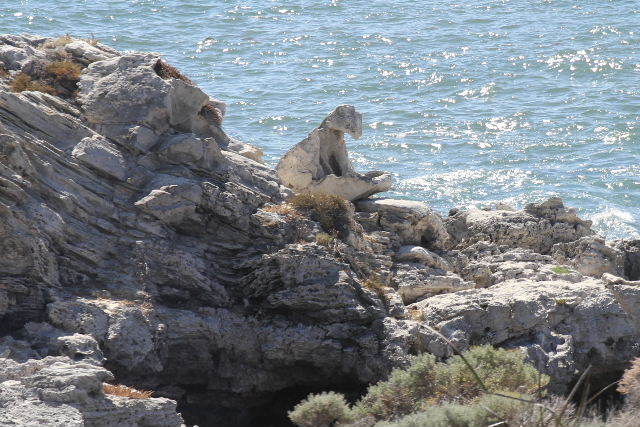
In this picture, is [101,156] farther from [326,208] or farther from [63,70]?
[326,208]

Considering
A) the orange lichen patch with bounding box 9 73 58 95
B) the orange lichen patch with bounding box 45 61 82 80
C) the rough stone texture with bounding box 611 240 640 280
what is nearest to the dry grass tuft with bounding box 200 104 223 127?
the orange lichen patch with bounding box 45 61 82 80

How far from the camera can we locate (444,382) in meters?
21.5

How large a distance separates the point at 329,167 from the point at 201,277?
7610 millimetres

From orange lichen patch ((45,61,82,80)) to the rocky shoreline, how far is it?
0.22 feet

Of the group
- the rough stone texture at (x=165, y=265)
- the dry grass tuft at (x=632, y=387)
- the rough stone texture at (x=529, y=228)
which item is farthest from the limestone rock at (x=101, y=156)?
the dry grass tuft at (x=632, y=387)

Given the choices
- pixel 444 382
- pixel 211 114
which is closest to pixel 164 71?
pixel 211 114

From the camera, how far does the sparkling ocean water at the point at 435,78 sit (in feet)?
157

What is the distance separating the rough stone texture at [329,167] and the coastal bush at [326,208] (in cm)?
278

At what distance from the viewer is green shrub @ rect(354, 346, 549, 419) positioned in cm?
2131

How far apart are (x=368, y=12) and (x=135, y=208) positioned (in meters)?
51.1

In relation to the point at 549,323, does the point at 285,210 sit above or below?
above

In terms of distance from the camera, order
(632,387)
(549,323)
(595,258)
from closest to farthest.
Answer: (632,387) → (549,323) → (595,258)

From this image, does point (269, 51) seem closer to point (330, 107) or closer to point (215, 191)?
point (330, 107)

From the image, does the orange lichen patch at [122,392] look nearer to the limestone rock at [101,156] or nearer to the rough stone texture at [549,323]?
the limestone rock at [101,156]
